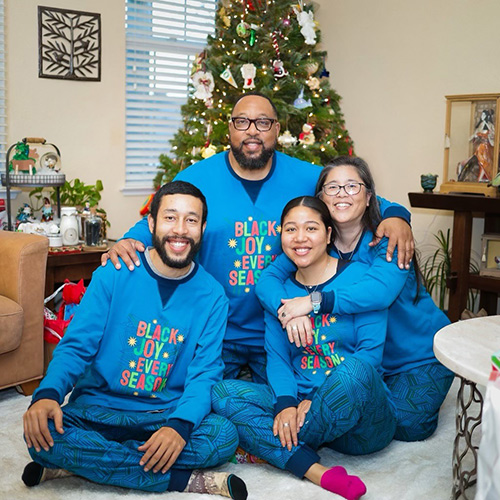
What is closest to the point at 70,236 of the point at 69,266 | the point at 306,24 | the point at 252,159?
the point at 69,266

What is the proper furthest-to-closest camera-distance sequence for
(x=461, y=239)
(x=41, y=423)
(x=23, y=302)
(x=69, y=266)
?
(x=461, y=239) < (x=69, y=266) < (x=23, y=302) < (x=41, y=423)

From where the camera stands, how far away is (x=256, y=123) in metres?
2.58

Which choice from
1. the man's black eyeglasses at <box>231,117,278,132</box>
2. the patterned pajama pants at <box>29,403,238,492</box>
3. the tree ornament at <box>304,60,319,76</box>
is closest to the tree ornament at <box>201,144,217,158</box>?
the tree ornament at <box>304,60,319,76</box>

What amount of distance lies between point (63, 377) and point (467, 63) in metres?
3.23

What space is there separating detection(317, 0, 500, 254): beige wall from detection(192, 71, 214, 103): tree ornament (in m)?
1.13

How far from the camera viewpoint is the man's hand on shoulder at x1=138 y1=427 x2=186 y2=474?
6.27 feet

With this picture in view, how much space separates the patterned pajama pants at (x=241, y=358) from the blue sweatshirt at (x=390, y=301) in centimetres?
36

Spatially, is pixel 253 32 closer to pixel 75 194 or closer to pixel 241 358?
pixel 75 194

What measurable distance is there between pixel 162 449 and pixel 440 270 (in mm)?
2952

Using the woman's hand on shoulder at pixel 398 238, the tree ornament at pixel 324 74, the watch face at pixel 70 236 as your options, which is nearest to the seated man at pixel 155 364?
the woman's hand on shoulder at pixel 398 238

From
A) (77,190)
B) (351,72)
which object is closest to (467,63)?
(351,72)

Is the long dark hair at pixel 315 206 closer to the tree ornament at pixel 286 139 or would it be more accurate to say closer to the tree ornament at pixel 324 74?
the tree ornament at pixel 286 139

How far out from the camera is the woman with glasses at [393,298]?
230 centimetres

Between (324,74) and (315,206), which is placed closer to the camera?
(315,206)
